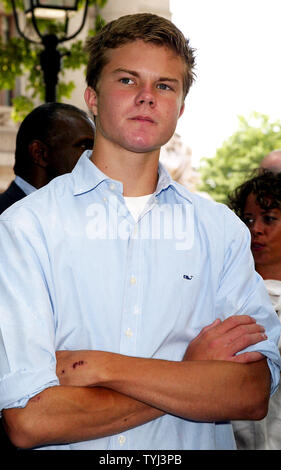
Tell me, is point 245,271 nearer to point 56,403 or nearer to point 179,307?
point 179,307

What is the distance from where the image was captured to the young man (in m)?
2.41

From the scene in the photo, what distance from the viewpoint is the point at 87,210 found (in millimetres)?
2654

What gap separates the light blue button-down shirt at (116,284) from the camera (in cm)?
243

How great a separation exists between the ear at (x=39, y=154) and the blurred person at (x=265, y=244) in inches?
44.0

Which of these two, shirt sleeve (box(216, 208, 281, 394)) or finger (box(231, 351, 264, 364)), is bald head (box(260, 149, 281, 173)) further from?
finger (box(231, 351, 264, 364))

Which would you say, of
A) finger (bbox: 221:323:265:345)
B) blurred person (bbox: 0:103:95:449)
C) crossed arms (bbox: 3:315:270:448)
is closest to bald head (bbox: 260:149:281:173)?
blurred person (bbox: 0:103:95:449)

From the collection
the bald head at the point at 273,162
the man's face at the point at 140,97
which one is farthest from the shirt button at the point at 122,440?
the bald head at the point at 273,162

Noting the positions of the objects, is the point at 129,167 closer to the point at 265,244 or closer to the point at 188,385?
the point at 188,385

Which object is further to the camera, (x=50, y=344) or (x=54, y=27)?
(x=54, y=27)

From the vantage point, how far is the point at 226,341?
2.62m

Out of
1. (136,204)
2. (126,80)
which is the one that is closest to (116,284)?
(136,204)

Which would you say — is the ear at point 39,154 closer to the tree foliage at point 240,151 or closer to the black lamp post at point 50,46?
the black lamp post at point 50,46

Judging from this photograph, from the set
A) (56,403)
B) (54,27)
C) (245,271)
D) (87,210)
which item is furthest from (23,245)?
(54,27)

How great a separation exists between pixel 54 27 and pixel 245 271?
20.1 ft
